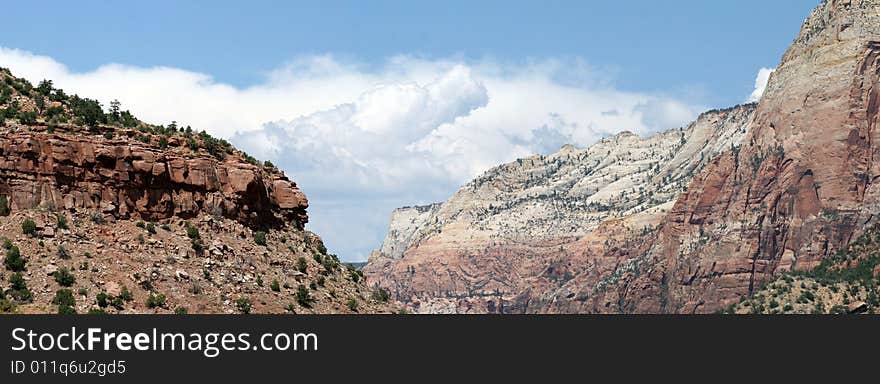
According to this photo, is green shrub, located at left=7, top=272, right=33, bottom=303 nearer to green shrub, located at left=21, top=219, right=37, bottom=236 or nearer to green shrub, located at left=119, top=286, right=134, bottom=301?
green shrub, located at left=21, top=219, right=37, bottom=236

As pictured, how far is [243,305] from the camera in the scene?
7394cm

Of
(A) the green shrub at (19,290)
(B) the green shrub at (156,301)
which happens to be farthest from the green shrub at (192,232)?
(A) the green shrub at (19,290)

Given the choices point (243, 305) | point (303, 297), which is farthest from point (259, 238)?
point (243, 305)

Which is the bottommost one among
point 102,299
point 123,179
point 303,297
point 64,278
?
point 102,299

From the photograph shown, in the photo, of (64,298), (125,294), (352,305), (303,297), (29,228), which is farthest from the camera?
(352,305)

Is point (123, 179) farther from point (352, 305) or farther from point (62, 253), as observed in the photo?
point (352, 305)

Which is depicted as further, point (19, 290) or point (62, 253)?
point (62, 253)

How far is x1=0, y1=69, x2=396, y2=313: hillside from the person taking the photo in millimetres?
71250

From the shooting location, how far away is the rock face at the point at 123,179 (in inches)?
2955

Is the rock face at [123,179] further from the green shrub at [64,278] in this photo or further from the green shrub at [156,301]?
the green shrub at [156,301]

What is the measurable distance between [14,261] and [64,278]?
2.80 m

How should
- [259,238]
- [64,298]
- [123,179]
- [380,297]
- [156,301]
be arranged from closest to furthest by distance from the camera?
[64,298], [156,301], [123,179], [259,238], [380,297]

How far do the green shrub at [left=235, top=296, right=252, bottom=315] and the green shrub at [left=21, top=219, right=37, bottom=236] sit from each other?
1158 cm

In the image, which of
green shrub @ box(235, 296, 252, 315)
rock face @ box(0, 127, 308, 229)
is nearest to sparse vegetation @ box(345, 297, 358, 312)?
rock face @ box(0, 127, 308, 229)
